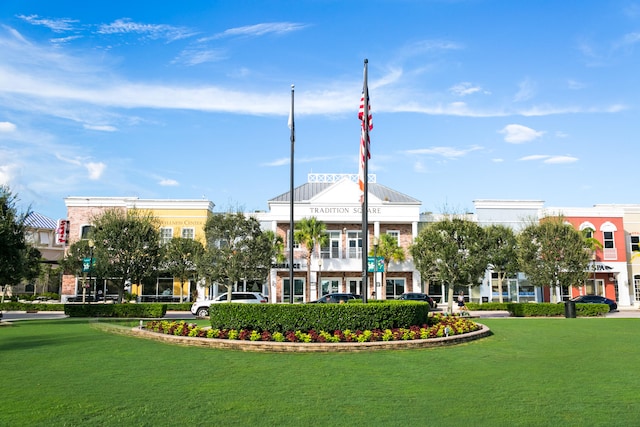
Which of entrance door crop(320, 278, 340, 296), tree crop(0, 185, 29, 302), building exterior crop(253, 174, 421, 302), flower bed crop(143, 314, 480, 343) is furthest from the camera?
entrance door crop(320, 278, 340, 296)

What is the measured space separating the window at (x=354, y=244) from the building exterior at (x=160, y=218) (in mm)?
12421

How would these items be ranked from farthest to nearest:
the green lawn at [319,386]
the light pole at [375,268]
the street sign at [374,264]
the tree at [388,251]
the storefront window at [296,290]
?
the storefront window at [296,290], the tree at [388,251], the light pole at [375,268], the street sign at [374,264], the green lawn at [319,386]

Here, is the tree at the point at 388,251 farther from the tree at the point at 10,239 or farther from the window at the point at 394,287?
the tree at the point at 10,239

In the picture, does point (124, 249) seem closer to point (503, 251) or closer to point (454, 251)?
point (454, 251)

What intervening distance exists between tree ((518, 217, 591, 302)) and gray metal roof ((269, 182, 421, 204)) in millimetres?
13948

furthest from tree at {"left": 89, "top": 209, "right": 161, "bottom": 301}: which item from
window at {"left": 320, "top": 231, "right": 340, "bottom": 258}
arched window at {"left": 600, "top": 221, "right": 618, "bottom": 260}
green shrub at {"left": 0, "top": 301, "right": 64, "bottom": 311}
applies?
arched window at {"left": 600, "top": 221, "right": 618, "bottom": 260}

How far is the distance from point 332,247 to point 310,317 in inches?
1173

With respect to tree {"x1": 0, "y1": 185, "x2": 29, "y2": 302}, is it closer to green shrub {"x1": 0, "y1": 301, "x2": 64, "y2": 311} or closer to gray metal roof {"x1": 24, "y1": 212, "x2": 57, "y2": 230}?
green shrub {"x1": 0, "y1": 301, "x2": 64, "y2": 311}

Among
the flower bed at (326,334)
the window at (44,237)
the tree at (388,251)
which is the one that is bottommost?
the flower bed at (326,334)

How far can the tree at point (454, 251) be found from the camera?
2988 centimetres

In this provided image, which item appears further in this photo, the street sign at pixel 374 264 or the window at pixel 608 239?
the window at pixel 608 239

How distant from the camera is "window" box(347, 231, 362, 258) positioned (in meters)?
45.2

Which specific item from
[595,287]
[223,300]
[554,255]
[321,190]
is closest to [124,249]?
[223,300]

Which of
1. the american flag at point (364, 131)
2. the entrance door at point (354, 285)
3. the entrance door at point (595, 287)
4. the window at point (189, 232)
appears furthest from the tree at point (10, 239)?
the entrance door at point (595, 287)
